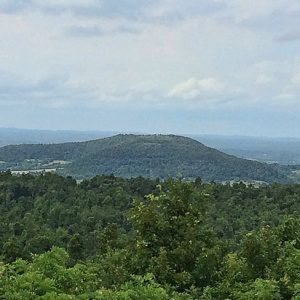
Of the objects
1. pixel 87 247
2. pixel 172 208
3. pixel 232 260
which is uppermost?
pixel 172 208

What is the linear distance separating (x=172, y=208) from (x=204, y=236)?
5.38ft

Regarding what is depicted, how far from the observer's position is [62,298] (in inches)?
510

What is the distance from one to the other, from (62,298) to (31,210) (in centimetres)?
7345

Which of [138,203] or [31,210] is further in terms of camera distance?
[31,210]

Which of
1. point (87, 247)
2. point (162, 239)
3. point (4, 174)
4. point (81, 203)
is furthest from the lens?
point (4, 174)

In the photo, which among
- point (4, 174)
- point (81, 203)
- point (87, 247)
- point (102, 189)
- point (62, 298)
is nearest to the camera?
Answer: point (62, 298)

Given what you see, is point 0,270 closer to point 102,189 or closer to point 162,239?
point 162,239

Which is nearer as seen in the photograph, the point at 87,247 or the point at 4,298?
the point at 4,298

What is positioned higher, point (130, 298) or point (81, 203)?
point (130, 298)

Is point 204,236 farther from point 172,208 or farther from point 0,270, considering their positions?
point 0,270

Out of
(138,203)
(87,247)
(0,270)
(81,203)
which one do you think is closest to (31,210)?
(81,203)

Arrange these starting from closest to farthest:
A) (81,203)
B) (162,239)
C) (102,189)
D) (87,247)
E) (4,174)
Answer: (162,239), (87,247), (81,203), (102,189), (4,174)

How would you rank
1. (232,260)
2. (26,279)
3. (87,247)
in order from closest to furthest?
(26,279) < (232,260) < (87,247)

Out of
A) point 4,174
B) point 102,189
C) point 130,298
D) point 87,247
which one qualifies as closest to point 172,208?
point 130,298
